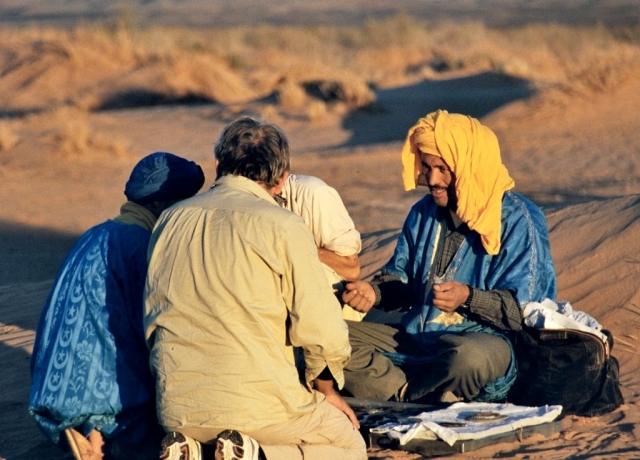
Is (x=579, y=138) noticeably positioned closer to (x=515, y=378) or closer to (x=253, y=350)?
(x=515, y=378)

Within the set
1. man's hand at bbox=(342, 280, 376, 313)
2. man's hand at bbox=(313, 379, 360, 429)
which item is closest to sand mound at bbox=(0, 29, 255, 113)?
man's hand at bbox=(342, 280, 376, 313)

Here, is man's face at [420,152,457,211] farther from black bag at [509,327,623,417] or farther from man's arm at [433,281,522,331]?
black bag at [509,327,623,417]

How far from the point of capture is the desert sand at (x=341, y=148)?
19.6ft

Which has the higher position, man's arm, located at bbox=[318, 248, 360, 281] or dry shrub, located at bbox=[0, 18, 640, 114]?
dry shrub, located at bbox=[0, 18, 640, 114]

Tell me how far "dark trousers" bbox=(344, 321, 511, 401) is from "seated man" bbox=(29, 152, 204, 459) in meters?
1.11

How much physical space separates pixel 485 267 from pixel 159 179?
165 centimetres

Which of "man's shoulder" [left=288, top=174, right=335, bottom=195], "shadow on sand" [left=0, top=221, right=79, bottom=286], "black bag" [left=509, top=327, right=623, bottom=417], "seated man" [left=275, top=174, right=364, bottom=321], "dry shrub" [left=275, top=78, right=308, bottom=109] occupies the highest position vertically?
"dry shrub" [left=275, top=78, right=308, bottom=109]

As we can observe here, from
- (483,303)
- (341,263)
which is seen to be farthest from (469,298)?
(341,263)

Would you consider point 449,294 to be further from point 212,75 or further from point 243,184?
point 212,75

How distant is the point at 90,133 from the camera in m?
16.2

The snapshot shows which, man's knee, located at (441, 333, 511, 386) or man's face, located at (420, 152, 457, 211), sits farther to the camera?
man's face, located at (420, 152, 457, 211)

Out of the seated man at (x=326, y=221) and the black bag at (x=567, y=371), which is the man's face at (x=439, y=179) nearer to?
the seated man at (x=326, y=221)

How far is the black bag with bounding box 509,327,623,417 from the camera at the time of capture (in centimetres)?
474

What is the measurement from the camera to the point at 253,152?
3826 mm
